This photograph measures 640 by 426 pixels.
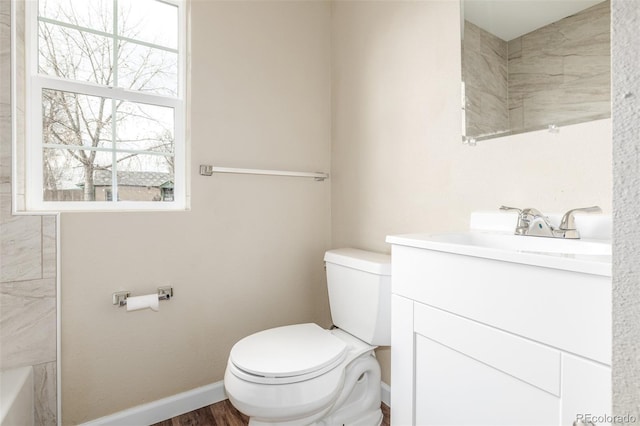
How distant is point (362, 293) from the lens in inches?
55.9

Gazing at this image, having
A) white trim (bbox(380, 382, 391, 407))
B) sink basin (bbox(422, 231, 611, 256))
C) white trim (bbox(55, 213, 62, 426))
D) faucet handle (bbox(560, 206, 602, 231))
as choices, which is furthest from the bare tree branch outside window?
faucet handle (bbox(560, 206, 602, 231))

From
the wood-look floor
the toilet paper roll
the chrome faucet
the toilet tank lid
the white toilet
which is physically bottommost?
the wood-look floor

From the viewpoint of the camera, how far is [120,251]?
1427 mm

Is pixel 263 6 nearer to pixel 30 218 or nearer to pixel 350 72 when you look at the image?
pixel 350 72

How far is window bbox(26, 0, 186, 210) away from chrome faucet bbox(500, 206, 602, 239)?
1442 millimetres

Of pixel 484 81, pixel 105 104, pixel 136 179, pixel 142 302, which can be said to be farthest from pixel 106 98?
pixel 484 81

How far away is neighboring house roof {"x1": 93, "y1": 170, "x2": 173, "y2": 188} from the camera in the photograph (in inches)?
58.4

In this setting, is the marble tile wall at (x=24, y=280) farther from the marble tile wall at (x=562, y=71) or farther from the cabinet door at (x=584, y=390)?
the marble tile wall at (x=562, y=71)

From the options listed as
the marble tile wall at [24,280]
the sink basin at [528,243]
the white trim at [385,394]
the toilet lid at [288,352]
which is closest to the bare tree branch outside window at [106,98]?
the marble tile wall at [24,280]

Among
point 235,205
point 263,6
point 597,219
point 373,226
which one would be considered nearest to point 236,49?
point 263,6

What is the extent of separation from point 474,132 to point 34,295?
1797 mm

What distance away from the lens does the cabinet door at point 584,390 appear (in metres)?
0.58

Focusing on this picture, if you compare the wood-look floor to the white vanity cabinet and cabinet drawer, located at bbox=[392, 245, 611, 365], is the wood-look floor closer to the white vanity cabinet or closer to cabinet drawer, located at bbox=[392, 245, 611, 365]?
the white vanity cabinet

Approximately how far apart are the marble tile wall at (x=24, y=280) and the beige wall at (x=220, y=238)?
0.05 meters
